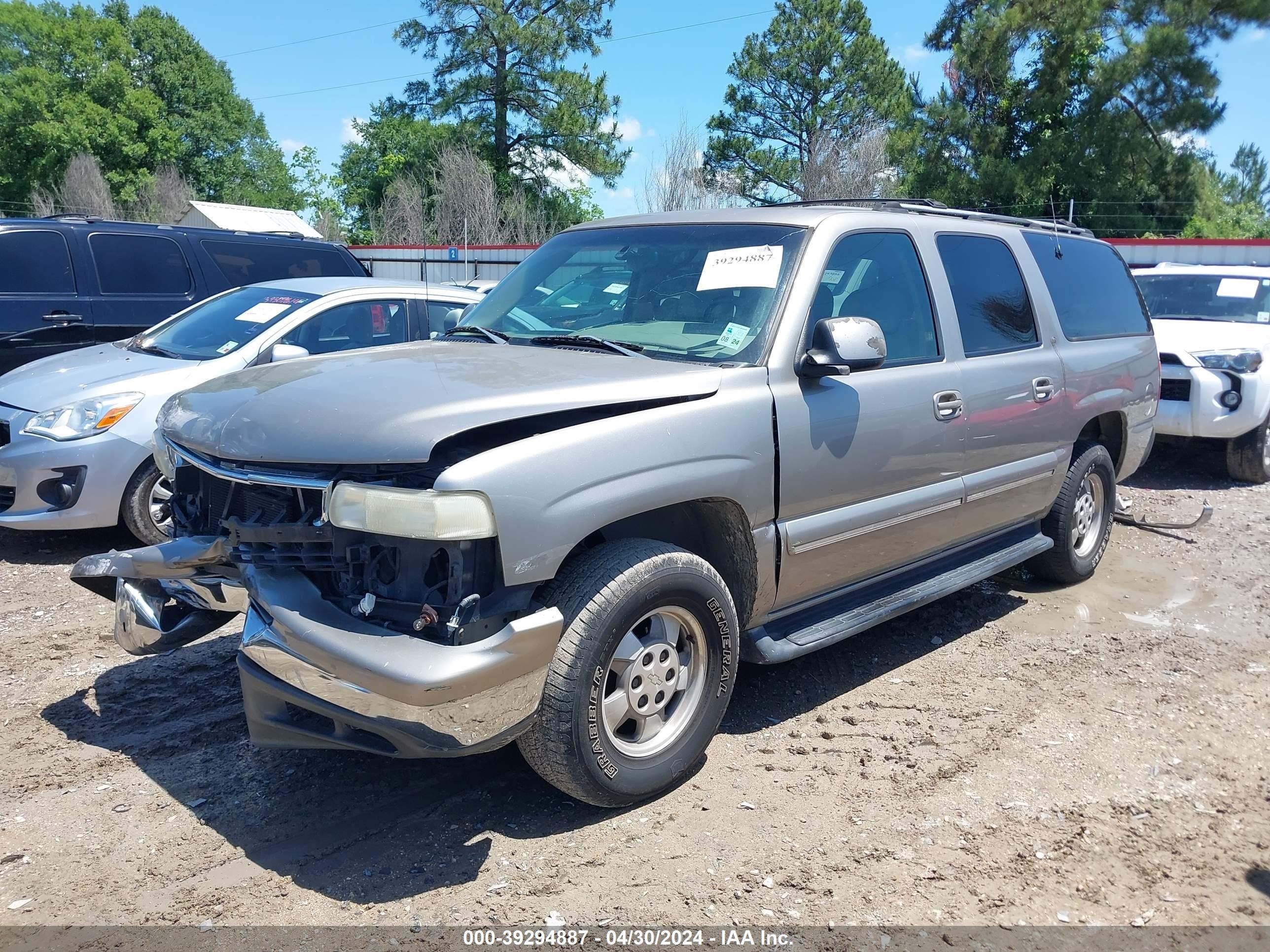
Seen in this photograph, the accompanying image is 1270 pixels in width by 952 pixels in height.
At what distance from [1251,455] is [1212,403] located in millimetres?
806

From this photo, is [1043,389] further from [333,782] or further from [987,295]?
[333,782]

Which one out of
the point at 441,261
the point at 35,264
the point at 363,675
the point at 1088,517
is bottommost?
the point at 1088,517

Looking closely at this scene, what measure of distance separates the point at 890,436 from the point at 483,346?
1694 mm

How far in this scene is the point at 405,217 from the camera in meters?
36.2

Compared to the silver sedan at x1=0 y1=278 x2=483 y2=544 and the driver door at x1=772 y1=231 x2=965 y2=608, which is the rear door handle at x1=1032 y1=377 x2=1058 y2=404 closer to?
the driver door at x1=772 y1=231 x2=965 y2=608

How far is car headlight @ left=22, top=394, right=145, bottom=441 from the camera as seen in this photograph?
222 inches

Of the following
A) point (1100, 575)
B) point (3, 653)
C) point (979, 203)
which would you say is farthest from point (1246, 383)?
point (979, 203)

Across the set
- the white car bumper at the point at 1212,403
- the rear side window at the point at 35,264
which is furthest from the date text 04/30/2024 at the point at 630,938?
the white car bumper at the point at 1212,403

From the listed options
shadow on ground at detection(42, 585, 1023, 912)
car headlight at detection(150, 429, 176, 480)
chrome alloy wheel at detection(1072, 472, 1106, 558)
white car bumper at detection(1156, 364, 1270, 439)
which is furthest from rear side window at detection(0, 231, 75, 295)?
white car bumper at detection(1156, 364, 1270, 439)

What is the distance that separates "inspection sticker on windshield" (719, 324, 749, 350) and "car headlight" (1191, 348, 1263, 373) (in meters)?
6.61

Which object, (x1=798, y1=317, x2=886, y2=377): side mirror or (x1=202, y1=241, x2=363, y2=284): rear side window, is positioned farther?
(x1=202, y1=241, x2=363, y2=284): rear side window

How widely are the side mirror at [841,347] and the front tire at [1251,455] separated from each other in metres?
6.84

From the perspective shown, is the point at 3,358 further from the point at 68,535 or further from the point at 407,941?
the point at 407,941

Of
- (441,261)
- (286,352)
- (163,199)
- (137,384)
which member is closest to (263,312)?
(137,384)
